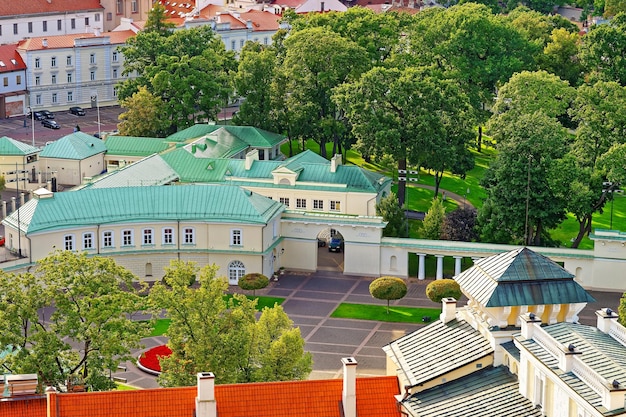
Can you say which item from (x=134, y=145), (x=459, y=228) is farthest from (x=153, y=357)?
(x=134, y=145)

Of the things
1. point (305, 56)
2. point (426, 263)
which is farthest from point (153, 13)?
point (426, 263)

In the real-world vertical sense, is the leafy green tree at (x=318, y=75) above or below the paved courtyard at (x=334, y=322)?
above

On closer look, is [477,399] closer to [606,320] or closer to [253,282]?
[606,320]

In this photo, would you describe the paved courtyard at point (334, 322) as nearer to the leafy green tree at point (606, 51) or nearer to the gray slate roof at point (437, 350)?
the gray slate roof at point (437, 350)

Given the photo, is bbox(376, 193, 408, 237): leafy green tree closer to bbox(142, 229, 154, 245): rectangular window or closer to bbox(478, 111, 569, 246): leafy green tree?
bbox(478, 111, 569, 246): leafy green tree

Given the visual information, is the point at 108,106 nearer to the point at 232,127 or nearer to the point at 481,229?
the point at 232,127

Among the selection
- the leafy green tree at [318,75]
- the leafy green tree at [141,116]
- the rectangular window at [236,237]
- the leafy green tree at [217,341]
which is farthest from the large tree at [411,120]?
the leafy green tree at [217,341]

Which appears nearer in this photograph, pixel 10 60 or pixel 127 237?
pixel 127 237

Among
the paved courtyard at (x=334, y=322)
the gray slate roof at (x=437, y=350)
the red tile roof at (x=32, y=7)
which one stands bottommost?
the paved courtyard at (x=334, y=322)
